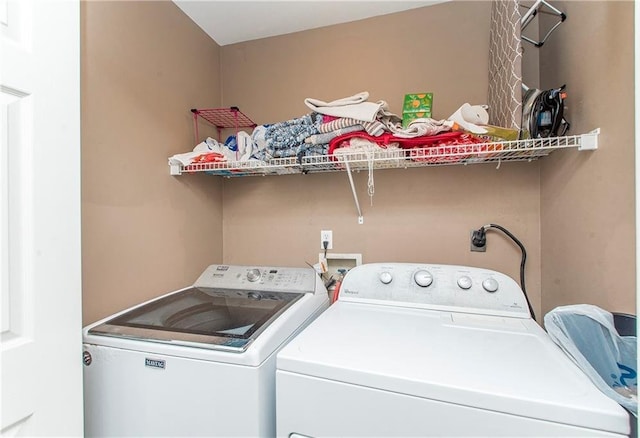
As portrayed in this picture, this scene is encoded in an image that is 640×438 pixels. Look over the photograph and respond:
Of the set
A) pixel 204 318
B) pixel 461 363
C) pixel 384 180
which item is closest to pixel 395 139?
pixel 384 180

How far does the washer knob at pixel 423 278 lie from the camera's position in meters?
1.29

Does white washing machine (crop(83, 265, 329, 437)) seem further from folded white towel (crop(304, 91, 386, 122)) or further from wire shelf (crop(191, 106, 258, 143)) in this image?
wire shelf (crop(191, 106, 258, 143))

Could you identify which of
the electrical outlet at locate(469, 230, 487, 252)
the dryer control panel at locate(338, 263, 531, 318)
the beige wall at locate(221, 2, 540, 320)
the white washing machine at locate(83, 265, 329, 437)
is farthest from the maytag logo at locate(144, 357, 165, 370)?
the electrical outlet at locate(469, 230, 487, 252)

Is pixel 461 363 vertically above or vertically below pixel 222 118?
below

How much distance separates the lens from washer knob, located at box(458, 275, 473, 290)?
49.5 inches

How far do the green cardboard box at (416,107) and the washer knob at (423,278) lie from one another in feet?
2.23

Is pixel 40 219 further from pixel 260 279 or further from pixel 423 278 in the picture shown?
pixel 423 278

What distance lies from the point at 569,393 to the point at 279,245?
4.84ft

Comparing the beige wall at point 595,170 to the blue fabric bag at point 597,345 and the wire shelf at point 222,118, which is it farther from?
the wire shelf at point 222,118

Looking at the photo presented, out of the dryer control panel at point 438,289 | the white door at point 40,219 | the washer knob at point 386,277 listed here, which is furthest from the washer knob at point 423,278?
the white door at point 40,219

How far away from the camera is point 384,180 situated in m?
1.71

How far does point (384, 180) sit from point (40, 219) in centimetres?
145

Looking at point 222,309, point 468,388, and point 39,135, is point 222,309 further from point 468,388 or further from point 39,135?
point 468,388

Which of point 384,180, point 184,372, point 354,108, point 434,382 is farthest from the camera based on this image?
point 384,180
